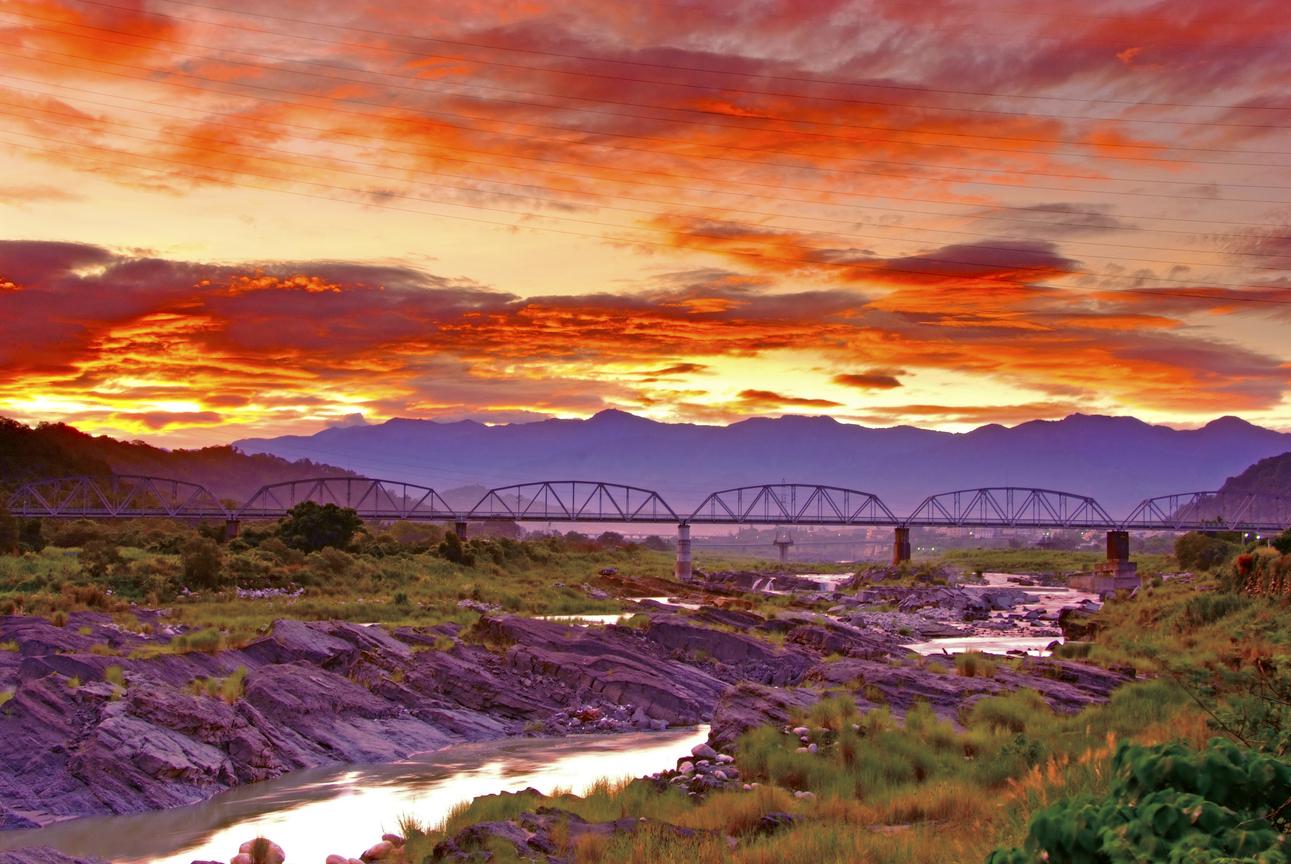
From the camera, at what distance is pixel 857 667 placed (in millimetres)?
32438

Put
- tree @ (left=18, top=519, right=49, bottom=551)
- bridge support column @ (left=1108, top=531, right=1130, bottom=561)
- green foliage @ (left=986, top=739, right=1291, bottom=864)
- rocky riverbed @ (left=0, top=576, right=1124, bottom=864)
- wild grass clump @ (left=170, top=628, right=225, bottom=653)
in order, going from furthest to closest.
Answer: bridge support column @ (left=1108, top=531, right=1130, bottom=561) → tree @ (left=18, top=519, right=49, bottom=551) → wild grass clump @ (left=170, top=628, right=225, bottom=653) → rocky riverbed @ (left=0, top=576, right=1124, bottom=864) → green foliage @ (left=986, top=739, right=1291, bottom=864)

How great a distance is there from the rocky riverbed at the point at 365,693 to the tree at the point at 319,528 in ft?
139

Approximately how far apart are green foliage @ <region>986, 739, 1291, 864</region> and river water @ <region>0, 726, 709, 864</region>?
1328cm

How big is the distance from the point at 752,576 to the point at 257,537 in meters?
69.2

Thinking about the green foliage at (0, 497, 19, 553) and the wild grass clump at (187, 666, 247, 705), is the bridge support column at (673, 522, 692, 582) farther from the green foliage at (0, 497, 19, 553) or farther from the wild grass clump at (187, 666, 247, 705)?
the wild grass clump at (187, 666, 247, 705)

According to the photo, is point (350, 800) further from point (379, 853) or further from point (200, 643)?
point (200, 643)

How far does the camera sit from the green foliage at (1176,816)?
8.21 m

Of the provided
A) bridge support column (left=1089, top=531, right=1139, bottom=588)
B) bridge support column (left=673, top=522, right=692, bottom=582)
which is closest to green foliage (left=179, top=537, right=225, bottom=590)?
bridge support column (left=673, top=522, right=692, bottom=582)

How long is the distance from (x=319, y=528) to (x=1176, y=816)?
84434 mm

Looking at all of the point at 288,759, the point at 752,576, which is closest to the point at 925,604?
the point at 752,576

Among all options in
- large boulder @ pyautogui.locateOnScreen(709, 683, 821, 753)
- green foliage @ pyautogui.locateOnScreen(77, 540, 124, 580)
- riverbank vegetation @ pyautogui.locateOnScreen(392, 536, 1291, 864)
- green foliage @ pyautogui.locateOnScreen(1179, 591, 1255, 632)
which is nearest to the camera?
riverbank vegetation @ pyautogui.locateOnScreen(392, 536, 1291, 864)

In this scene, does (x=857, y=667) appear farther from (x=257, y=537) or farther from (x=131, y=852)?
(x=257, y=537)

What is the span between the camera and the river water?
1894 centimetres

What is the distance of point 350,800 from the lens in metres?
22.5
